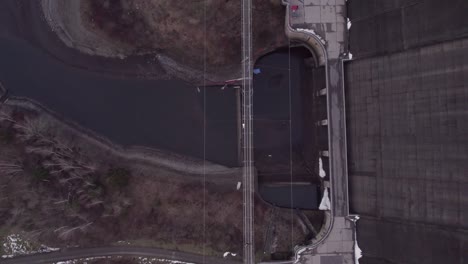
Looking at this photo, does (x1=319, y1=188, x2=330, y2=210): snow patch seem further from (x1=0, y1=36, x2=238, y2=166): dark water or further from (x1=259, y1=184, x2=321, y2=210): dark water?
(x1=0, y1=36, x2=238, y2=166): dark water

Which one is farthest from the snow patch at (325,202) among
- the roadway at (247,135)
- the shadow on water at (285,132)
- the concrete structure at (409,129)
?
the roadway at (247,135)

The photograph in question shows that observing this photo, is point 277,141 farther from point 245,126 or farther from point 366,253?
point 366,253

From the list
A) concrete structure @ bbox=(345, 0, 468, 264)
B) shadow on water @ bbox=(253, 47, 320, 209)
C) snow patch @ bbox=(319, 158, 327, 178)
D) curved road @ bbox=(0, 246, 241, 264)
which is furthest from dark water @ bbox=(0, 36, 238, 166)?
concrete structure @ bbox=(345, 0, 468, 264)

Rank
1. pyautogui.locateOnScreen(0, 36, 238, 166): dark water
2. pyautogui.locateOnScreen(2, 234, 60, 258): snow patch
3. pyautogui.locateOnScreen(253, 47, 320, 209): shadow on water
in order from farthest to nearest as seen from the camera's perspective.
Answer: pyautogui.locateOnScreen(253, 47, 320, 209): shadow on water
pyautogui.locateOnScreen(0, 36, 238, 166): dark water
pyautogui.locateOnScreen(2, 234, 60, 258): snow patch

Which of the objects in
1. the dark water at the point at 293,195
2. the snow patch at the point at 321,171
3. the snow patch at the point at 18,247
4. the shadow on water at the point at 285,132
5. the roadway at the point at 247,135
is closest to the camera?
the snow patch at the point at 18,247

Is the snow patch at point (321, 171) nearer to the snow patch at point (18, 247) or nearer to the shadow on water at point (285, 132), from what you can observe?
the shadow on water at point (285, 132)

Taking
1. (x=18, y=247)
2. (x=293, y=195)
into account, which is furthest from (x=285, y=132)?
(x=18, y=247)
